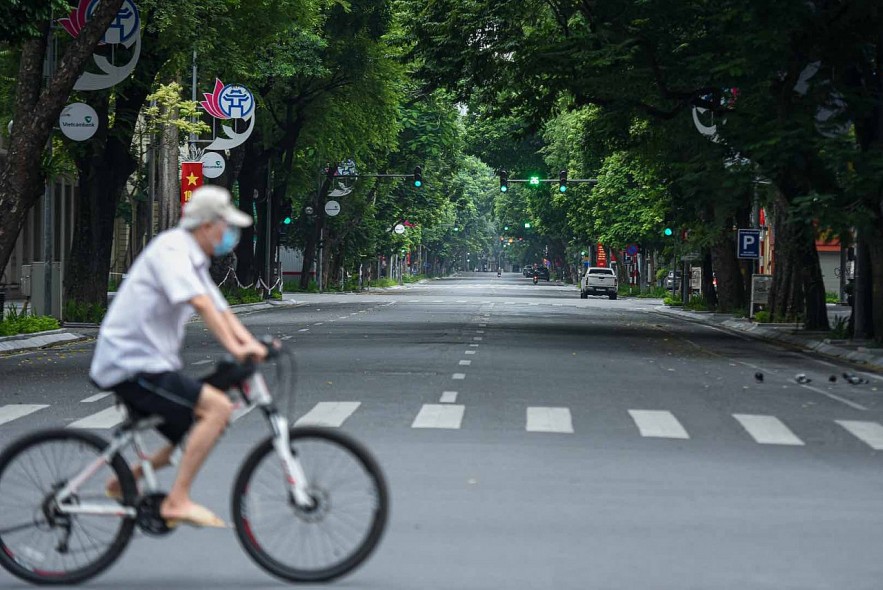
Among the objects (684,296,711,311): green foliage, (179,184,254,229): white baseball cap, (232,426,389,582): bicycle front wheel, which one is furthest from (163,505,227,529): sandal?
(684,296,711,311): green foliage

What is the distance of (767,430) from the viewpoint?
1591 cm

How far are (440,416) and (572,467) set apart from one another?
373 centimetres

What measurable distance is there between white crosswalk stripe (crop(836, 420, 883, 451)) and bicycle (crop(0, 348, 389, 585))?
8.05 metres

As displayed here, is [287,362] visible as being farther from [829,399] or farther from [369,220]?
[369,220]

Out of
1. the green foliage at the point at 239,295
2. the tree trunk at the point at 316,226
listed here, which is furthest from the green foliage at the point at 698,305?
the tree trunk at the point at 316,226

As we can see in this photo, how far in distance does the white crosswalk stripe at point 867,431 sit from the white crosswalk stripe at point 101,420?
6757 millimetres

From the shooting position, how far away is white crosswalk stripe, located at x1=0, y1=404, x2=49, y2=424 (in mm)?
16138

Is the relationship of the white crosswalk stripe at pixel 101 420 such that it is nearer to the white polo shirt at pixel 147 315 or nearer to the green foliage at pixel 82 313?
the white polo shirt at pixel 147 315

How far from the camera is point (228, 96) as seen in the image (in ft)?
156

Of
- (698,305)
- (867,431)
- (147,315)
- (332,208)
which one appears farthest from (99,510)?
(332,208)

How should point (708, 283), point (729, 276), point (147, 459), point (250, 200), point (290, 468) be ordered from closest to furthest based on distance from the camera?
point (290, 468), point (147, 459), point (729, 276), point (708, 283), point (250, 200)

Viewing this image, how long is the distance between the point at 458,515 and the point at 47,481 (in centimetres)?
314

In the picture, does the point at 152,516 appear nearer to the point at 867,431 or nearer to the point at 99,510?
the point at 99,510

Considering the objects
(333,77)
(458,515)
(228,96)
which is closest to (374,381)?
(458,515)
